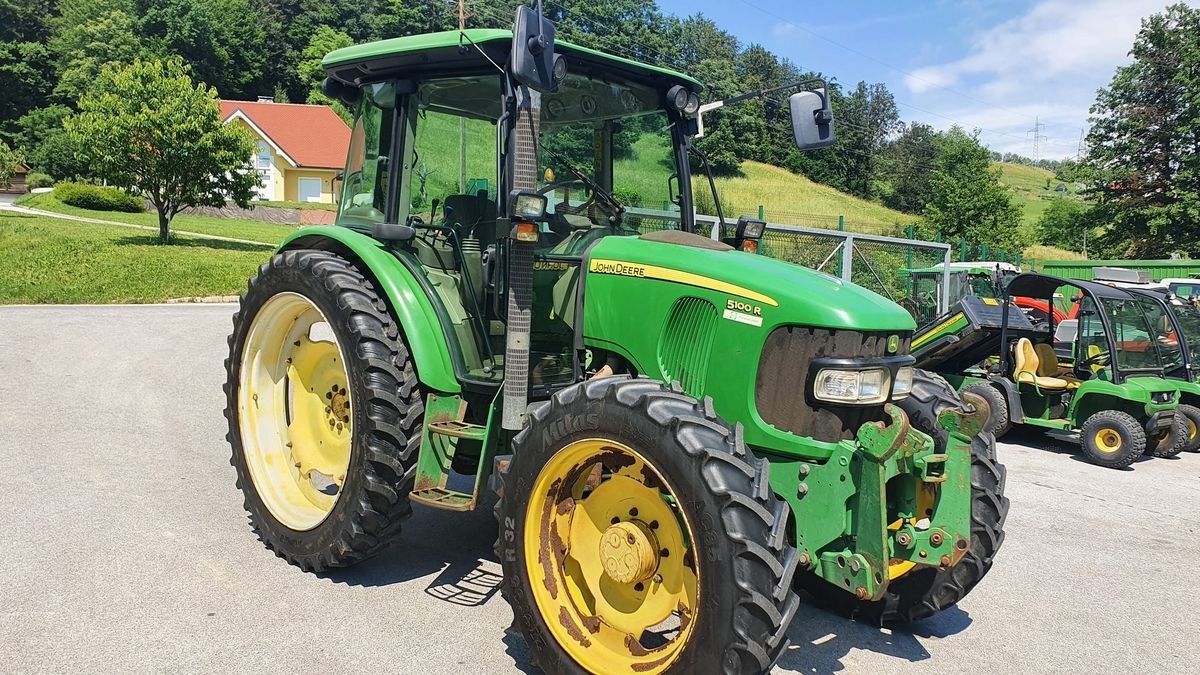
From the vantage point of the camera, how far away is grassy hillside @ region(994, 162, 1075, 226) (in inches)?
2726

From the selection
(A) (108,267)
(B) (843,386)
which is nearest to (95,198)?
(A) (108,267)

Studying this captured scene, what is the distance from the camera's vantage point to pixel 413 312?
4.06m

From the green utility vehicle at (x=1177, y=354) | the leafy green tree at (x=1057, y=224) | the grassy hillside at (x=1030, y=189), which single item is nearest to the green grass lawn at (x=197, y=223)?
the green utility vehicle at (x=1177, y=354)

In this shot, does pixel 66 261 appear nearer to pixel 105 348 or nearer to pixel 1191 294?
pixel 105 348

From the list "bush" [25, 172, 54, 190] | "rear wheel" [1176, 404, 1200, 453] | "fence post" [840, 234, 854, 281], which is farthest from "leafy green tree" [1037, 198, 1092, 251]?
"bush" [25, 172, 54, 190]

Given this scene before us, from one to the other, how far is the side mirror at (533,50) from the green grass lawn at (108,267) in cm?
1528

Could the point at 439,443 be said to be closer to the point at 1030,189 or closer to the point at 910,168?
A: the point at 910,168

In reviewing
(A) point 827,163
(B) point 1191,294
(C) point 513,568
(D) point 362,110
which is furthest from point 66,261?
(A) point 827,163

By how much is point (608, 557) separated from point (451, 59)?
8.20 ft

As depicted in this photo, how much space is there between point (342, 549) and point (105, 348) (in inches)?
336

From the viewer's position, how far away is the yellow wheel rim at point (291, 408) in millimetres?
4746

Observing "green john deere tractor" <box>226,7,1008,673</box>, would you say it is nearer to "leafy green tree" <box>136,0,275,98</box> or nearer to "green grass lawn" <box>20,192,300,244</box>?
"green grass lawn" <box>20,192,300,244</box>

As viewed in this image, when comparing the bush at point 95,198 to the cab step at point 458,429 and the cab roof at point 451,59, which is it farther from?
the cab step at point 458,429

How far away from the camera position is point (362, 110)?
4719mm
